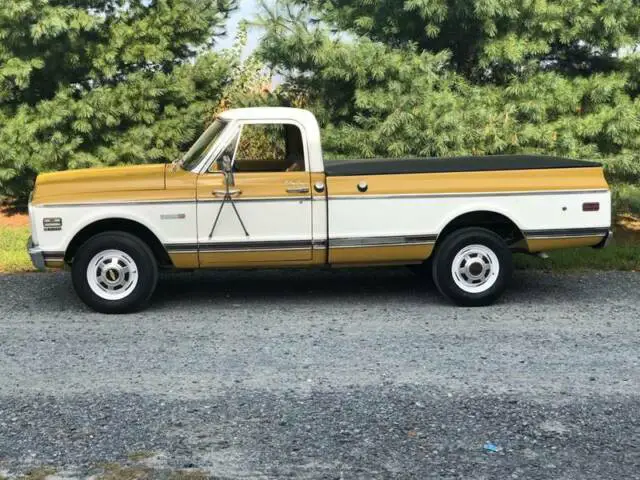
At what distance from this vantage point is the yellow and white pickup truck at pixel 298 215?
7441mm

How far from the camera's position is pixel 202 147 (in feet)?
25.8

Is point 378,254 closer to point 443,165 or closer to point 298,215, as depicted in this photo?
point 298,215

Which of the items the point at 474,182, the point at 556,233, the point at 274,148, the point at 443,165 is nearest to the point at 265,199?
the point at 274,148

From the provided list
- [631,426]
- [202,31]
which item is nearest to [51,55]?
[202,31]

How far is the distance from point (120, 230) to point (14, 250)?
351 cm

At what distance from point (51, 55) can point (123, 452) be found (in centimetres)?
833

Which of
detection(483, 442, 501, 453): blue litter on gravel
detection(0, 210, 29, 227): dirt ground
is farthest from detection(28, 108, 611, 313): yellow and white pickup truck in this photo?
detection(0, 210, 29, 227): dirt ground

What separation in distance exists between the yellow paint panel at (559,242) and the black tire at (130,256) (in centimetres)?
349

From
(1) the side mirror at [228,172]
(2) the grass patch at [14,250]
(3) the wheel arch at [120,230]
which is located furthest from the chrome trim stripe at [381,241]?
(2) the grass patch at [14,250]

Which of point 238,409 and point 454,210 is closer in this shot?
point 238,409

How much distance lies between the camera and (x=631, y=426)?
16.0 ft

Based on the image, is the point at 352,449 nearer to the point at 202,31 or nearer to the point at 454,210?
the point at 454,210

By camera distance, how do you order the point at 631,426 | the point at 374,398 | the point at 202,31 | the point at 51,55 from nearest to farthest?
the point at 631,426 → the point at 374,398 → the point at 51,55 → the point at 202,31

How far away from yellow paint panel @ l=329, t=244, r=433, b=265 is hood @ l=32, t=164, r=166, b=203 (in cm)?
171
